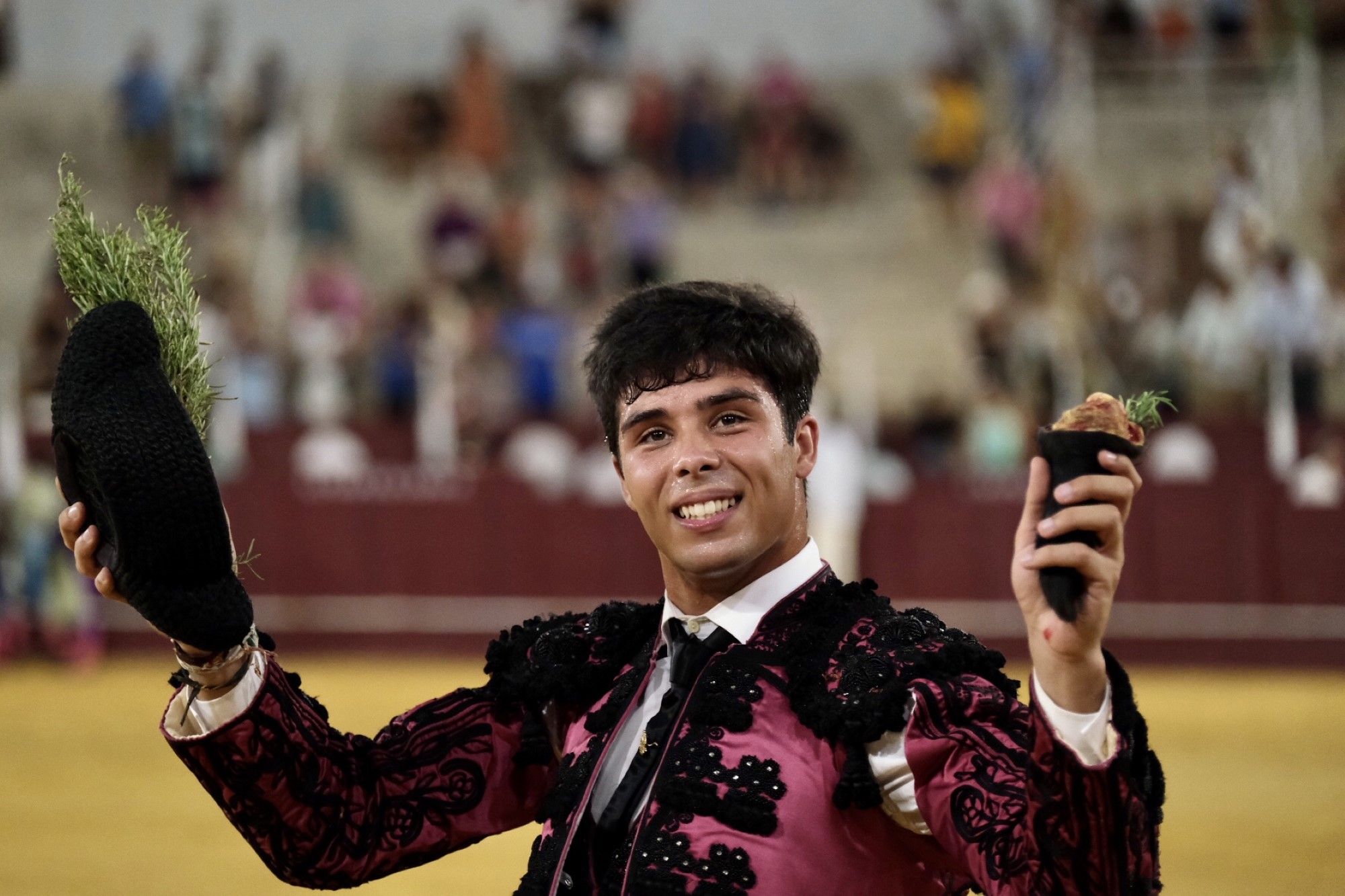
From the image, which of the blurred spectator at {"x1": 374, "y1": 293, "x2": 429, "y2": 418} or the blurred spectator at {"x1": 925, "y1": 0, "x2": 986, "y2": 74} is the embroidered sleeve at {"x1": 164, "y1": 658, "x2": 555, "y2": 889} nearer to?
the blurred spectator at {"x1": 374, "y1": 293, "x2": 429, "y2": 418}

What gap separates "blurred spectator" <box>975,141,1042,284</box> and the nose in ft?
37.0

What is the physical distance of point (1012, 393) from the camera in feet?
37.3

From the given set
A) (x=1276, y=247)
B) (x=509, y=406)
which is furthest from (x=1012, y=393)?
(x=509, y=406)

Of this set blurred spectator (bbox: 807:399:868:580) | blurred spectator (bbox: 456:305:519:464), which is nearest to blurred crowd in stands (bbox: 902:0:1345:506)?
blurred spectator (bbox: 807:399:868:580)

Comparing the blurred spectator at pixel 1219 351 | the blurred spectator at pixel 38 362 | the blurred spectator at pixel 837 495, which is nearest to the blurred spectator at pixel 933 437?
the blurred spectator at pixel 837 495

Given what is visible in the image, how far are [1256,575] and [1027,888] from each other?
9338 mm

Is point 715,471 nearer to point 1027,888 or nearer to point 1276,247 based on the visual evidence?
point 1027,888

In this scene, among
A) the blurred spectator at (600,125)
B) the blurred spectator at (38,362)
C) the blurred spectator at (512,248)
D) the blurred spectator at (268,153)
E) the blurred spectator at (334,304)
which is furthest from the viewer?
the blurred spectator at (600,125)

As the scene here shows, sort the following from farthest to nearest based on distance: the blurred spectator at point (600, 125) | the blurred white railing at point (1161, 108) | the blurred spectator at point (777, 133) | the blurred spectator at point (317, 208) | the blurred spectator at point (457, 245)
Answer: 1. the blurred spectator at point (777, 133)
2. the blurred spectator at point (600, 125)
3. the blurred spectator at point (317, 208)
4. the blurred white railing at point (1161, 108)
5. the blurred spectator at point (457, 245)

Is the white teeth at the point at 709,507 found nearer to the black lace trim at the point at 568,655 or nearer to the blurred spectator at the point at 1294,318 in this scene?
the black lace trim at the point at 568,655

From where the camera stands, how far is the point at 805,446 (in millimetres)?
2307

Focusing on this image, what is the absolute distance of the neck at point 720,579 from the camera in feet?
7.38

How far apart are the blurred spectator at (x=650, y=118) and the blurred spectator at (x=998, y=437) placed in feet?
15.4

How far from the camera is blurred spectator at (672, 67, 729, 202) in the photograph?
48.3ft
